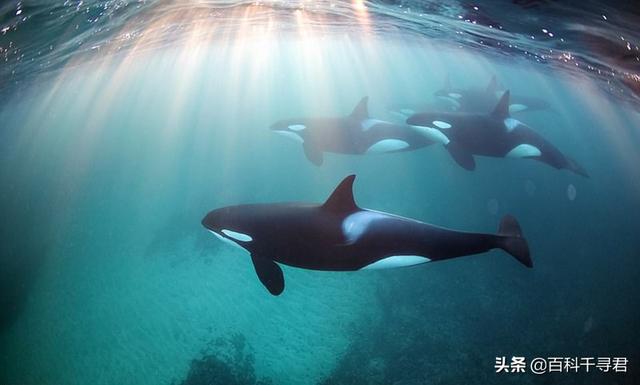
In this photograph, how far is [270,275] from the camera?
5.05 m

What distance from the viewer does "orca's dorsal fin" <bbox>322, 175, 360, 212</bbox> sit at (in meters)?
4.39

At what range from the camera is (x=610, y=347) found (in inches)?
266

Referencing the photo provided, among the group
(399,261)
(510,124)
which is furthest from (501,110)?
(399,261)

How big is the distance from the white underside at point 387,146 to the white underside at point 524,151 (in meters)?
2.20

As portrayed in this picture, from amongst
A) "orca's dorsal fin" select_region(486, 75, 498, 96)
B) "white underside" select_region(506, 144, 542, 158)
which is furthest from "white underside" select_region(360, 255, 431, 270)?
"orca's dorsal fin" select_region(486, 75, 498, 96)

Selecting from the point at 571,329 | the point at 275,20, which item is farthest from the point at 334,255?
the point at 275,20

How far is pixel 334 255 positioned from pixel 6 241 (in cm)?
1217

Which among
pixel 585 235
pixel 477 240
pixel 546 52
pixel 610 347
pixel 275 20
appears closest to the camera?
pixel 477 240

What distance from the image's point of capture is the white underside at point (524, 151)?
818 centimetres

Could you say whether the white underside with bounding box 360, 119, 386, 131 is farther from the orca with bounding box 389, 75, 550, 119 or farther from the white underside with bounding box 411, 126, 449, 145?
the orca with bounding box 389, 75, 550, 119

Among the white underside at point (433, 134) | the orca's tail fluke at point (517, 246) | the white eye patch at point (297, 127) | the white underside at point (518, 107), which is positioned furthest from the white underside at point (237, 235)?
the white underside at point (518, 107)

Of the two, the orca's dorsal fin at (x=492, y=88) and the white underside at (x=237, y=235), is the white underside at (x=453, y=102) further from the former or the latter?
the white underside at (x=237, y=235)

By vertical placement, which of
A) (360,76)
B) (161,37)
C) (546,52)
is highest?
(161,37)

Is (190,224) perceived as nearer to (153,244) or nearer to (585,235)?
(153,244)
